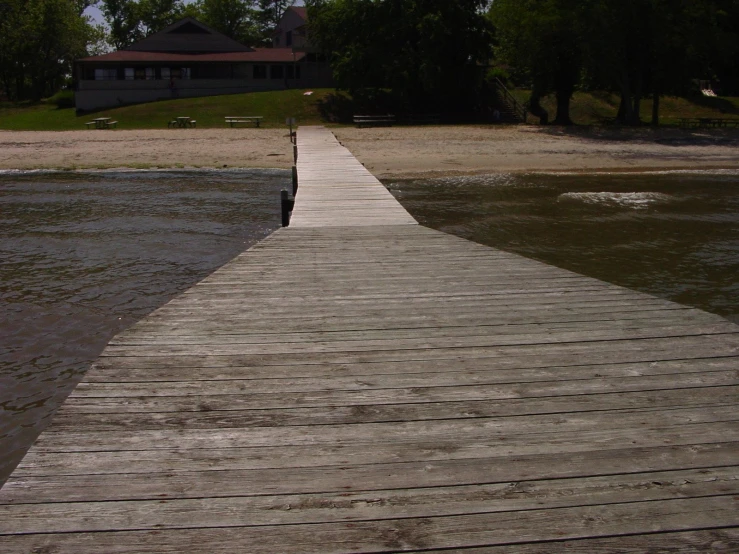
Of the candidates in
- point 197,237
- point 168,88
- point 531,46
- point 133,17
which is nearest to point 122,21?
point 133,17

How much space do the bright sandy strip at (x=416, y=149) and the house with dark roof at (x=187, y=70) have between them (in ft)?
48.4

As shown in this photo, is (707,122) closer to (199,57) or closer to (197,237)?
(197,237)

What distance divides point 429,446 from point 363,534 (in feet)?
2.32

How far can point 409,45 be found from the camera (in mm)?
40719

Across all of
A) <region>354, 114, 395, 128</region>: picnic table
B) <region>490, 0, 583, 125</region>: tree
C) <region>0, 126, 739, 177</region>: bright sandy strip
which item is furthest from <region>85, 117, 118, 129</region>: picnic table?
<region>490, 0, 583, 125</region>: tree

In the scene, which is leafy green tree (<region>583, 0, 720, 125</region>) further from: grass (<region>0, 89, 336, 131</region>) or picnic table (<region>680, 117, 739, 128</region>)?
grass (<region>0, 89, 336, 131</region>)

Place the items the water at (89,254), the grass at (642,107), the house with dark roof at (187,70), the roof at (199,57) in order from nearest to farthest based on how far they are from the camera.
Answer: the water at (89,254) → the grass at (642,107) → the house with dark roof at (187,70) → the roof at (199,57)

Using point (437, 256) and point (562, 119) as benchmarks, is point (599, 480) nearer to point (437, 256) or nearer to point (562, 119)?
point (437, 256)

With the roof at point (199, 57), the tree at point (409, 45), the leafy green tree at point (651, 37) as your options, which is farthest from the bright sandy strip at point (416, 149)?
the roof at point (199, 57)

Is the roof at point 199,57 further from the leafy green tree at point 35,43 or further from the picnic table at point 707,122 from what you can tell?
the picnic table at point 707,122

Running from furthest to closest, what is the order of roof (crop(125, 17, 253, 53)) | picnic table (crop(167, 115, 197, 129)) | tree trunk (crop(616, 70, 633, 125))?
1. roof (crop(125, 17, 253, 53))
2. picnic table (crop(167, 115, 197, 129))
3. tree trunk (crop(616, 70, 633, 125))

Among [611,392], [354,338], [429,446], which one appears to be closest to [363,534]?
[429,446]

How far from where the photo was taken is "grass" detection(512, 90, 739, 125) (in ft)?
141

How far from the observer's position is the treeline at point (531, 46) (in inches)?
1270
